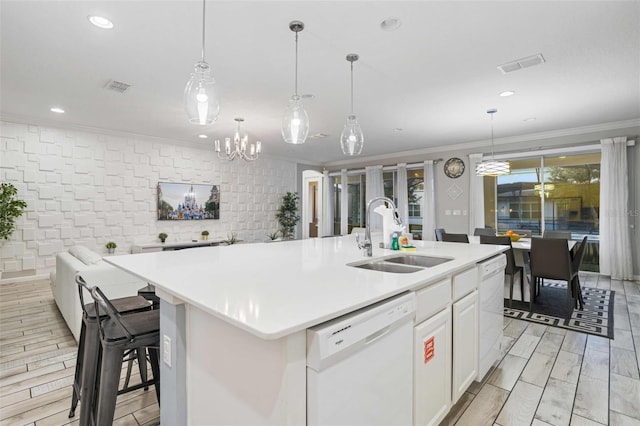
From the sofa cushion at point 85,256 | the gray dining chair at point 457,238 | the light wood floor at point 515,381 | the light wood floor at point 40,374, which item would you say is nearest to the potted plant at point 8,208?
the light wood floor at point 40,374

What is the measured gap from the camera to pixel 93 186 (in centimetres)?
540

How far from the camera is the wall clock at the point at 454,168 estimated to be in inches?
259

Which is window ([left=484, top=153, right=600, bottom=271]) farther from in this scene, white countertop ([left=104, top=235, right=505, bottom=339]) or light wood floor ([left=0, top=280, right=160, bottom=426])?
light wood floor ([left=0, top=280, right=160, bottom=426])

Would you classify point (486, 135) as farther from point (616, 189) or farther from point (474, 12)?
point (474, 12)

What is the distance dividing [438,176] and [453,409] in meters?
5.77

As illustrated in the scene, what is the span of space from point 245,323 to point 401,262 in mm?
1624

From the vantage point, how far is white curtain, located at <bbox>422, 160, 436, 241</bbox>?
6867mm

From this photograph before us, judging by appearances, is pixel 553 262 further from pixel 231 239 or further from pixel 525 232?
pixel 231 239

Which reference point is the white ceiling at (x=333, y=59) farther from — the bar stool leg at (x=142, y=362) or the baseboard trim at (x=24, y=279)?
the baseboard trim at (x=24, y=279)

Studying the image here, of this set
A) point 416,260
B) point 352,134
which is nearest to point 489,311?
point 416,260

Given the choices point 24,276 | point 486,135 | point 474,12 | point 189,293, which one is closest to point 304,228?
point 486,135

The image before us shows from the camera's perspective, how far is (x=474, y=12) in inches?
86.7

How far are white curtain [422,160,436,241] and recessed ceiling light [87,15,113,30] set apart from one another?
607 cm

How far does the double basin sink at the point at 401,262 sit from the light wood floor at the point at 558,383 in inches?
32.9
